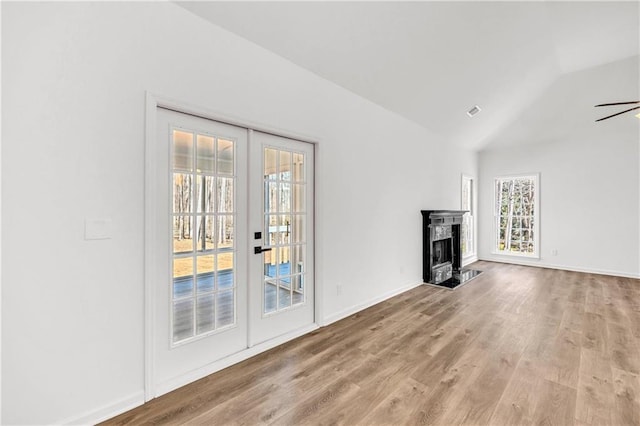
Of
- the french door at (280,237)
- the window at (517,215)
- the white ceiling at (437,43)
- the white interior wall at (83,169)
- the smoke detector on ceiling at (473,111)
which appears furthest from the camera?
the window at (517,215)

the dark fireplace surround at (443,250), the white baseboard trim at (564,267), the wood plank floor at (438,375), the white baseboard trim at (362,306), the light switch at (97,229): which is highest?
the light switch at (97,229)

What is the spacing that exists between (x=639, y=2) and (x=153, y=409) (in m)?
5.98

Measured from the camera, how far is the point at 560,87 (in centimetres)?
510

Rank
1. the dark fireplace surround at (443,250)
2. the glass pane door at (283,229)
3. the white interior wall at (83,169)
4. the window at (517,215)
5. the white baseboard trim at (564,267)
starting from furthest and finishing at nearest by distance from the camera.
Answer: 1. the window at (517,215)
2. the white baseboard trim at (564,267)
3. the dark fireplace surround at (443,250)
4. the glass pane door at (283,229)
5. the white interior wall at (83,169)

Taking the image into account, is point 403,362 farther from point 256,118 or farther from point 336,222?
point 256,118

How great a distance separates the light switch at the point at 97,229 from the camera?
176cm

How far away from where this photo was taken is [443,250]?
5.66 metres

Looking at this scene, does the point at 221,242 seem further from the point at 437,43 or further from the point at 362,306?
the point at 437,43

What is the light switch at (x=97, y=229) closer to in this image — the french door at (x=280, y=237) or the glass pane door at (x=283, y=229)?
the french door at (x=280, y=237)

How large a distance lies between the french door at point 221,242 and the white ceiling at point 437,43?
907mm

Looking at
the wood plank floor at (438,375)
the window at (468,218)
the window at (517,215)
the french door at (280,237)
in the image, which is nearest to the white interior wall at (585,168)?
the window at (517,215)

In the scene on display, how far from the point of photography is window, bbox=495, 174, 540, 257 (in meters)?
6.60

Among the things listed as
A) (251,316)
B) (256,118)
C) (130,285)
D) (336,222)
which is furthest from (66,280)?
(336,222)

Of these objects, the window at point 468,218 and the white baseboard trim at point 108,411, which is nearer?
the white baseboard trim at point 108,411
